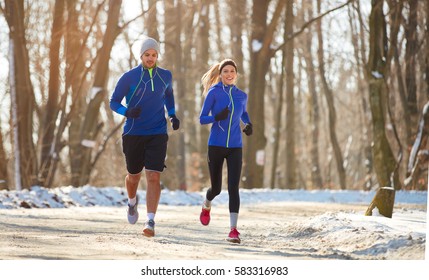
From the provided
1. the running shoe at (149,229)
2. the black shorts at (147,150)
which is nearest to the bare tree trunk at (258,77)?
the black shorts at (147,150)

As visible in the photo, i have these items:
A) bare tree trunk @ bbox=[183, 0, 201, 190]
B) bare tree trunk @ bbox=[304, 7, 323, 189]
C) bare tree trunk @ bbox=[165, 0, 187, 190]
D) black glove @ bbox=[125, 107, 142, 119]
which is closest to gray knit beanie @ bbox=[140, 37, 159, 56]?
black glove @ bbox=[125, 107, 142, 119]

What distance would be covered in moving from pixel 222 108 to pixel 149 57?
902mm

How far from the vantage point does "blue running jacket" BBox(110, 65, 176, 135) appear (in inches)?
380

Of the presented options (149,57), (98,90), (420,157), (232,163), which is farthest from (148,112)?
(420,157)

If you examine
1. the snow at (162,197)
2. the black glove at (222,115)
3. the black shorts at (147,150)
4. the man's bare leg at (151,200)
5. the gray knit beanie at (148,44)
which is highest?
the gray knit beanie at (148,44)

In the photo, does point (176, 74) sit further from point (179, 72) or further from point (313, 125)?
point (313, 125)

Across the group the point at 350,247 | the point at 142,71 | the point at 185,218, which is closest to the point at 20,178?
the point at 185,218

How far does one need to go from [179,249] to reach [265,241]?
1503 millimetres

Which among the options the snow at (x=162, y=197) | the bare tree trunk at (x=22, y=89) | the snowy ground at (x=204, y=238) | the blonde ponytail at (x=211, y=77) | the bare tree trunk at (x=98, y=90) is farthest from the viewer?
the bare tree trunk at (x=98, y=90)

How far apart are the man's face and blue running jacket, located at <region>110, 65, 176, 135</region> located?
98 mm

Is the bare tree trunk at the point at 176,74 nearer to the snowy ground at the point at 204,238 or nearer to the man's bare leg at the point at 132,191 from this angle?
the snowy ground at the point at 204,238

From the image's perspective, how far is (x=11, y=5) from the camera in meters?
19.5

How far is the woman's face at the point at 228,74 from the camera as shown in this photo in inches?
377

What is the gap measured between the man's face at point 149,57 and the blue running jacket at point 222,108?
66cm
